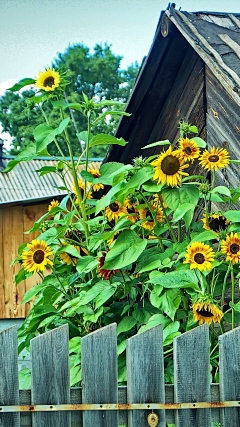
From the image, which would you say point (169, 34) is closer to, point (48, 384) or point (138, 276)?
point (138, 276)

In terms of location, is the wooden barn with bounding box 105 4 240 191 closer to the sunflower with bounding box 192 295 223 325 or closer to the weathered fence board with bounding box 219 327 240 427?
the sunflower with bounding box 192 295 223 325

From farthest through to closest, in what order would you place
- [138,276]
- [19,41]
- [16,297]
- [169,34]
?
1. [19,41]
2. [16,297]
3. [169,34]
4. [138,276]

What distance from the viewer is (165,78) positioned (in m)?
3.75

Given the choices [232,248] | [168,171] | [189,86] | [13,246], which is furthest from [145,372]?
[13,246]

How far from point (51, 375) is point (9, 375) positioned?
0.14 metres

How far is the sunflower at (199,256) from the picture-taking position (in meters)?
2.12

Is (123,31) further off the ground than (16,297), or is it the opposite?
(123,31)

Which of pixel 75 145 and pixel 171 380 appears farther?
pixel 75 145

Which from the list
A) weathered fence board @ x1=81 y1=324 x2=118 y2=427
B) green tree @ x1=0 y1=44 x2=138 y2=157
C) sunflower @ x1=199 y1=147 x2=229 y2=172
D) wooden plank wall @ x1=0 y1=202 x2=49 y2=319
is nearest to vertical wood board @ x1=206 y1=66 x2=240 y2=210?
sunflower @ x1=199 y1=147 x2=229 y2=172

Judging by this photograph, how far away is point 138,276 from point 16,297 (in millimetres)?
4973

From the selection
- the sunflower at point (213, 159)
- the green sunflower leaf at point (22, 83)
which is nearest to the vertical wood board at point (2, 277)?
the green sunflower leaf at point (22, 83)

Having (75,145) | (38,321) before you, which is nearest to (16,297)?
(38,321)

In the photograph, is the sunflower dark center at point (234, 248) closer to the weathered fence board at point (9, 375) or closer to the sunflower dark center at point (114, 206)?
the sunflower dark center at point (114, 206)

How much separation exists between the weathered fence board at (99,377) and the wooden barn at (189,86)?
115 cm
